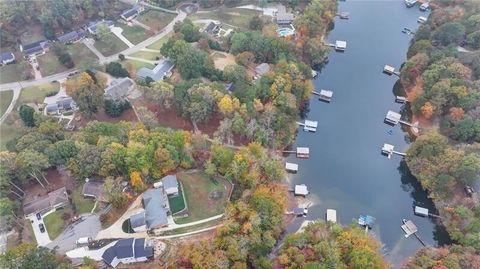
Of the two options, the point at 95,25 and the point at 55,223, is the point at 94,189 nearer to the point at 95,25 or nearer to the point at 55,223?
the point at 55,223

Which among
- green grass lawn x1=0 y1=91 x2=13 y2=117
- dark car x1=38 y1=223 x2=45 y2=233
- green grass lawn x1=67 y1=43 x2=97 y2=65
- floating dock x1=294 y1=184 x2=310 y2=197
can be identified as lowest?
floating dock x1=294 y1=184 x2=310 y2=197

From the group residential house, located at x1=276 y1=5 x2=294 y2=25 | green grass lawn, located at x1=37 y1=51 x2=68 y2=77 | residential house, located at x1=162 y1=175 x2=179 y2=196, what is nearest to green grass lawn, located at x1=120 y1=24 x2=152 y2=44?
green grass lawn, located at x1=37 y1=51 x2=68 y2=77

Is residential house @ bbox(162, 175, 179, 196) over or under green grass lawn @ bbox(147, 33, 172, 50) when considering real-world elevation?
under

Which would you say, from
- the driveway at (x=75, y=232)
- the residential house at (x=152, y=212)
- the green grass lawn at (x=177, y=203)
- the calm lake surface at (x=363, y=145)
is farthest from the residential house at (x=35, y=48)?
the calm lake surface at (x=363, y=145)

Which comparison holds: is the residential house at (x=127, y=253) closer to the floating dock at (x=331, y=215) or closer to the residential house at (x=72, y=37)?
the floating dock at (x=331, y=215)

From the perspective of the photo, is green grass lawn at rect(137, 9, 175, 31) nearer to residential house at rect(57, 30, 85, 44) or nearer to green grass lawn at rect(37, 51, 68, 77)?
residential house at rect(57, 30, 85, 44)

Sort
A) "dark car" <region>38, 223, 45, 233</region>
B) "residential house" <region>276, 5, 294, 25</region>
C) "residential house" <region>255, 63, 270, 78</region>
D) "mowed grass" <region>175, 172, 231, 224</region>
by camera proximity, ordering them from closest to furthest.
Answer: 1. "dark car" <region>38, 223, 45, 233</region>
2. "mowed grass" <region>175, 172, 231, 224</region>
3. "residential house" <region>255, 63, 270, 78</region>
4. "residential house" <region>276, 5, 294, 25</region>

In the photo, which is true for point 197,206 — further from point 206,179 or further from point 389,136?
point 389,136
